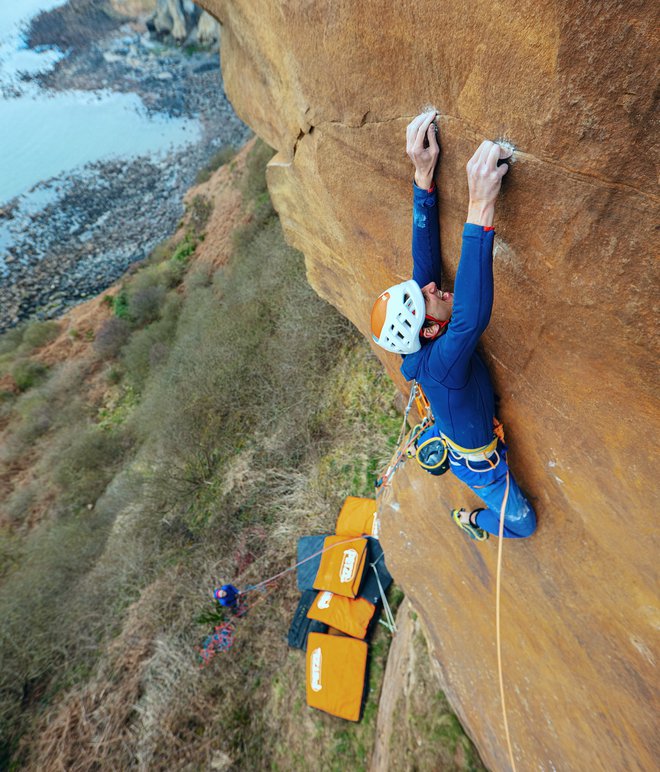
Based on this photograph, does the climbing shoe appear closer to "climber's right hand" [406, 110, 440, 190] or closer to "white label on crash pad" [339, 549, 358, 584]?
"climber's right hand" [406, 110, 440, 190]

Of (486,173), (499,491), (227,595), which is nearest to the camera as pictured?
(486,173)

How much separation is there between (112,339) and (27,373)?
441 cm

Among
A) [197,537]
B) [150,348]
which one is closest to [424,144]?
[197,537]

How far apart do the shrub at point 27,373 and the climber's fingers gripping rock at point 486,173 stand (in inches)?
828

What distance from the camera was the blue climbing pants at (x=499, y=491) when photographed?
2.72m

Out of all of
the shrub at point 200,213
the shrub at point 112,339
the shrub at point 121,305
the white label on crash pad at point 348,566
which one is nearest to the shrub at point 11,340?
the shrub at point 121,305

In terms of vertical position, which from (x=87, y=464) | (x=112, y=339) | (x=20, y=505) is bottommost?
(x=20, y=505)

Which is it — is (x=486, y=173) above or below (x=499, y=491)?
above

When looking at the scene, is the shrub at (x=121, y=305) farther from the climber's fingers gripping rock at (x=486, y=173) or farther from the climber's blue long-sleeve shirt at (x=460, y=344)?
the climber's fingers gripping rock at (x=486, y=173)

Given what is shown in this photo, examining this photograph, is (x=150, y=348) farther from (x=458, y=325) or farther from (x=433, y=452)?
(x=458, y=325)

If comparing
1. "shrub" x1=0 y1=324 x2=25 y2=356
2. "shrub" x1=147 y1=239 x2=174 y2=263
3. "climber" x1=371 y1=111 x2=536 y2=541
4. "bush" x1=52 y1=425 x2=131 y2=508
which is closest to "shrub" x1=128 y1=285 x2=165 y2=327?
"shrub" x1=147 y1=239 x2=174 y2=263

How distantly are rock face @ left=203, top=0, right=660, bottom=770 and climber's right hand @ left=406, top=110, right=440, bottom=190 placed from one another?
0.19ft

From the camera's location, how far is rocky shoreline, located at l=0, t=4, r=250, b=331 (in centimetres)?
2391

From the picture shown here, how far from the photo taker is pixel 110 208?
2761cm
